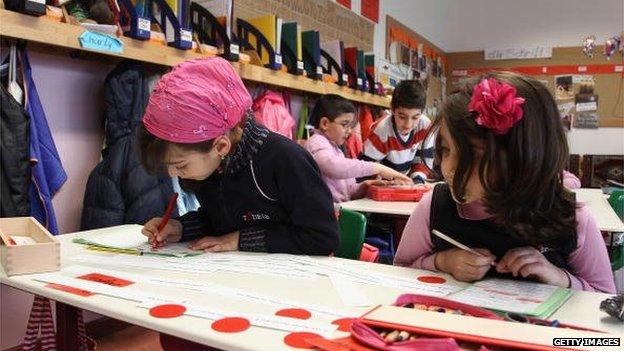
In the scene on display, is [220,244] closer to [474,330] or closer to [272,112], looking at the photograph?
[474,330]

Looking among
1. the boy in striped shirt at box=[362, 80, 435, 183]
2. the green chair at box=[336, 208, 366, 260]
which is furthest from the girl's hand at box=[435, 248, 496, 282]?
the boy in striped shirt at box=[362, 80, 435, 183]

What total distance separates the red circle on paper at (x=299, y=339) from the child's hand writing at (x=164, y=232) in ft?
2.47

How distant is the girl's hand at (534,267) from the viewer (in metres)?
1.00

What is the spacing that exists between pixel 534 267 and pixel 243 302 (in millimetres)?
572

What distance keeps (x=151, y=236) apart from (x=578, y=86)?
5.98 meters

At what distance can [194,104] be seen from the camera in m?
1.17

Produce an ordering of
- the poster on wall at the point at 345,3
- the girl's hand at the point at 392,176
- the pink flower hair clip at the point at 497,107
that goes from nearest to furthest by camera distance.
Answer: the pink flower hair clip at the point at 497,107 < the girl's hand at the point at 392,176 < the poster on wall at the point at 345,3

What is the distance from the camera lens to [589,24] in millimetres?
5992

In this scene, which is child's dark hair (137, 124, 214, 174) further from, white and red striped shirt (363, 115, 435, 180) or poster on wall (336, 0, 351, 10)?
poster on wall (336, 0, 351, 10)

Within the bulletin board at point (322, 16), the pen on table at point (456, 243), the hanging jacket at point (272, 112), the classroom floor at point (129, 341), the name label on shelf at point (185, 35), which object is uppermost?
the bulletin board at point (322, 16)

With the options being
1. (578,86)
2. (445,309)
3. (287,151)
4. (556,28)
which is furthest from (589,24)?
(445,309)

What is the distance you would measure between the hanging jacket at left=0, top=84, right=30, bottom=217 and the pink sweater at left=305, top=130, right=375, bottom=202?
1.29 m

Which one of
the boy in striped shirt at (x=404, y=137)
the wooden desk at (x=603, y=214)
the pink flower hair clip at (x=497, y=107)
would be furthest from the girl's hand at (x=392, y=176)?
the pink flower hair clip at (x=497, y=107)

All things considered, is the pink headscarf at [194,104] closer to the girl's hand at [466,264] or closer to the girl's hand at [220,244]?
the girl's hand at [220,244]
